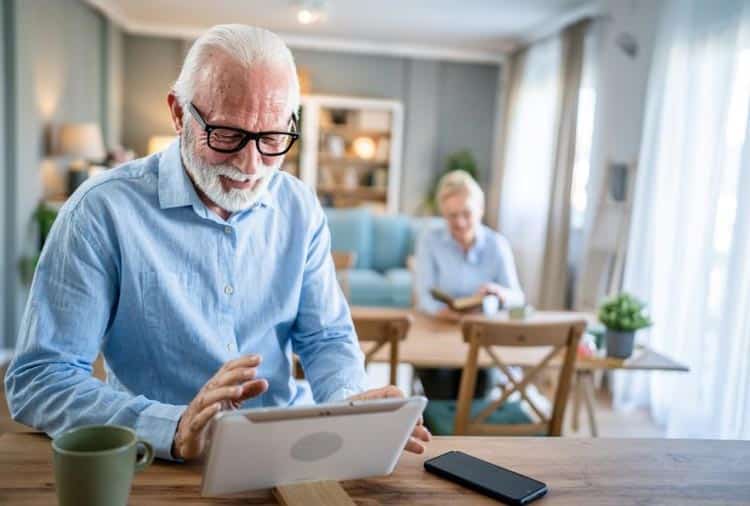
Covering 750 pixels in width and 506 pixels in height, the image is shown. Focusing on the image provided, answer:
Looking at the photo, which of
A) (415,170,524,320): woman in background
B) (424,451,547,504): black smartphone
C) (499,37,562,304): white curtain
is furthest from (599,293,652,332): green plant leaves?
(499,37,562,304): white curtain

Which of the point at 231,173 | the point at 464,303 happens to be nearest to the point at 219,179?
the point at 231,173

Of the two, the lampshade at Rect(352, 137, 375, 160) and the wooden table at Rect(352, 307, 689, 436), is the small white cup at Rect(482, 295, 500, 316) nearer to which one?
the wooden table at Rect(352, 307, 689, 436)

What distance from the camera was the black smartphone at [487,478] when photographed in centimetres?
93

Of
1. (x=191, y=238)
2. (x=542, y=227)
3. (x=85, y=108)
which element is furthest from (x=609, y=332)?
(x=85, y=108)

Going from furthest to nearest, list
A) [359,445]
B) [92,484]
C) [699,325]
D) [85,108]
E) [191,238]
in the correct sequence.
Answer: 1. [85,108]
2. [699,325]
3. [191,238]
4. [359,445]
5. [92,484]

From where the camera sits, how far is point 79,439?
0.77m

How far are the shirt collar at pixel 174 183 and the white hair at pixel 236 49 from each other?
11cm

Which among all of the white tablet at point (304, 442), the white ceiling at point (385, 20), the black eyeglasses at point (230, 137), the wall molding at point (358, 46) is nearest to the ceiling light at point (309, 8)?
the white ceiling at point (385, 20)

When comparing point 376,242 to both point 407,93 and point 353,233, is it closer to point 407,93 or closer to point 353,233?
point 353,233

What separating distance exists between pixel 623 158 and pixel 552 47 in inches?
71.3

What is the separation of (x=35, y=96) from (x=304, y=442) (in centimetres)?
444

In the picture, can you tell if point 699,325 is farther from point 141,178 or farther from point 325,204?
point 325,204

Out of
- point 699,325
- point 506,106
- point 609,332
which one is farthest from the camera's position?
point 506,106

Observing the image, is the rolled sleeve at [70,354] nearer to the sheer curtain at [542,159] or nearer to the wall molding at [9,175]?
the wall molding at [9,175]
